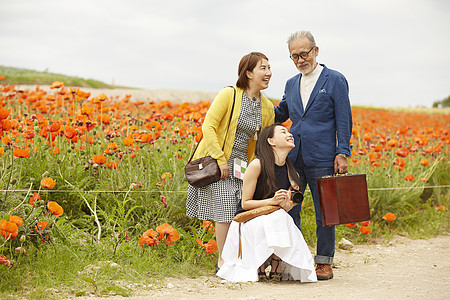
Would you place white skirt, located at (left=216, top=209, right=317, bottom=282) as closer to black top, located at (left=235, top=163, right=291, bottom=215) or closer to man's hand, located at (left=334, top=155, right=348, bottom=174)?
black top, located at (left=235, top=163, right=291, bottom=215)

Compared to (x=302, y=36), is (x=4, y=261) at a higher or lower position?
lower

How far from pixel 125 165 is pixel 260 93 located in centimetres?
155

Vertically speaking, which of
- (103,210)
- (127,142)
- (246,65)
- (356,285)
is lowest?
(356,285)

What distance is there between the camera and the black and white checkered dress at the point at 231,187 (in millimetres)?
3912

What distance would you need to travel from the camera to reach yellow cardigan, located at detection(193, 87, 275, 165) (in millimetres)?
3811

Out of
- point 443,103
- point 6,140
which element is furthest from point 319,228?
point 443,103

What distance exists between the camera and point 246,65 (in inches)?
153

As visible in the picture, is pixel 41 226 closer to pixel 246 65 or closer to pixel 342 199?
pixel 246 65

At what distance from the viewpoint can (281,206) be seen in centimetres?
372

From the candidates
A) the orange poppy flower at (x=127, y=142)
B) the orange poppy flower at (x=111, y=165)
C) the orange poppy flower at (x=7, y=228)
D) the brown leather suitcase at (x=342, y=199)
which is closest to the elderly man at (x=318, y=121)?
the brown leather suitcase at (x=342, y=199)

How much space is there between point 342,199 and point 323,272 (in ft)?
1.90

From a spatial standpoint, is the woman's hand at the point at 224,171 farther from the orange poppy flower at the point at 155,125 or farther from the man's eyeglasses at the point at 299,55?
the orange poppy flower at the point at 155,125

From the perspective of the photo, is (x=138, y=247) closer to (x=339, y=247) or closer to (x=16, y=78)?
(x=339, y=247)

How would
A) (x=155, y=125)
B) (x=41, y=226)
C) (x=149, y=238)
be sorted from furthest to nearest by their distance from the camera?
(x=155, y=125), (x=149, y=238), (x=41, y=226)
